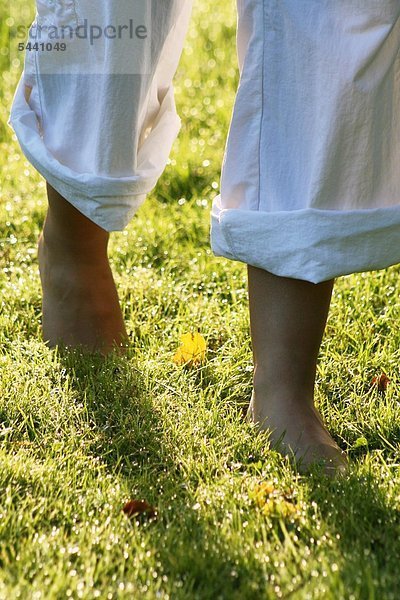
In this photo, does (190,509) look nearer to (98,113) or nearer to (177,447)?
(177,447)

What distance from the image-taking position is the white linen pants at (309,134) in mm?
1335

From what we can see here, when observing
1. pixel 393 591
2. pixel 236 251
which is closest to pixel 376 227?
pixel 236 251

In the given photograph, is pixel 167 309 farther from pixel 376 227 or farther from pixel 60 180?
pixel 376 227

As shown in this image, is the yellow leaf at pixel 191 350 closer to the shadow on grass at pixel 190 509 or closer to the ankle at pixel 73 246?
the shadow on grass at pixel 190 509

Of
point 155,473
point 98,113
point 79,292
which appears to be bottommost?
point 155,473

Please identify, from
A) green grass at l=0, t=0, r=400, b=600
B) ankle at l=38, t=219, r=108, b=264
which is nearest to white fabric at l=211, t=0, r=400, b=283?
green grass at l=0, t=0, r=400, b=600

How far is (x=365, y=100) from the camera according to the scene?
4.42 ft

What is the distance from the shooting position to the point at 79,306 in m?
1.88

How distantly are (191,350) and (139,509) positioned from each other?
559 millimetres

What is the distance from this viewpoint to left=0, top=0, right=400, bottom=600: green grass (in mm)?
1211

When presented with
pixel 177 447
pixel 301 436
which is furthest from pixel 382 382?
pixel 177 447

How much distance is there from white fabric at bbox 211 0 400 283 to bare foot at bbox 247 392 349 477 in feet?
0.84

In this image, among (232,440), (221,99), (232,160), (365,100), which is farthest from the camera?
(221,99)

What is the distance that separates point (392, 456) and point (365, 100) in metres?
0.62
